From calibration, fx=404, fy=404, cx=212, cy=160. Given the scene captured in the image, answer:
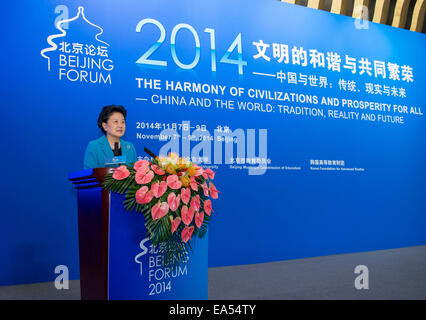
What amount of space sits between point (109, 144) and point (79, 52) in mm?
993

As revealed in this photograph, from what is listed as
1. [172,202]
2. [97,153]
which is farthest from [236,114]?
[172,202]

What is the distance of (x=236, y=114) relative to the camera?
4375mm

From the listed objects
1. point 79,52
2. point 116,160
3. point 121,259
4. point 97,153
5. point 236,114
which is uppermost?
point 79,52

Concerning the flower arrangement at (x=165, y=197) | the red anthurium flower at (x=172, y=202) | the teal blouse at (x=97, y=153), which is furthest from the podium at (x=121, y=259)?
the teal blouse at (x=97, y=153)

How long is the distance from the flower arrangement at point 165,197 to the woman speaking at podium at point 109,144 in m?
1.49

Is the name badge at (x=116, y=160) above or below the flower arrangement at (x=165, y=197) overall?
above

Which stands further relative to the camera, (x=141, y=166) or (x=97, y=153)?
(x=97, y=153)

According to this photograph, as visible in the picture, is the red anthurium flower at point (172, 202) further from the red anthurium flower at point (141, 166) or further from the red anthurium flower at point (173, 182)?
the red anthurium flower at point (141, 166)

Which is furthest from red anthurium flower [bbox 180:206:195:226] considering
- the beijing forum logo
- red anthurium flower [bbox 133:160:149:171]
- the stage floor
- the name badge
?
the beijing forum logo

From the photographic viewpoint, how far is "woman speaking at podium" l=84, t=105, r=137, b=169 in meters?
3.27

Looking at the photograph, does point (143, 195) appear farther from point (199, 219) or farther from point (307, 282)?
point (307, 282)

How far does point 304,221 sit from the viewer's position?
468 centimetres

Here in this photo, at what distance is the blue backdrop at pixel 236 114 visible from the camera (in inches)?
138

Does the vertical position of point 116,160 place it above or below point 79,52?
below
